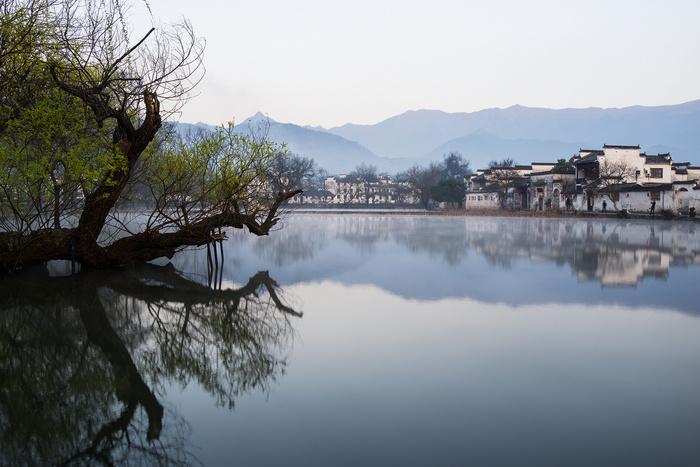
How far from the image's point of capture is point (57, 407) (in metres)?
5.67

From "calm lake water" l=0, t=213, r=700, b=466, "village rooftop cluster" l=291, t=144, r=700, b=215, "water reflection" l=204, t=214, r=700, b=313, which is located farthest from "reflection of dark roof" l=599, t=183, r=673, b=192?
"calm lake water" l=0, t=213, r=700, b=466

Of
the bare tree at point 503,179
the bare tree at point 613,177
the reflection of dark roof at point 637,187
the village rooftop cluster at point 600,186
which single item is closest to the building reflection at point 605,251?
the reflection of dark roof at point 637,187

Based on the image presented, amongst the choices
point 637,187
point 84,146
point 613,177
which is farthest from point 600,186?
point 84,146

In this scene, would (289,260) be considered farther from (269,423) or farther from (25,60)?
(269,423)

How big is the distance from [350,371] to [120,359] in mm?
3201

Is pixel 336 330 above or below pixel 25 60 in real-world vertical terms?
below

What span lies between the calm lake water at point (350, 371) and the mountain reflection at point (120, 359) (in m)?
0.03

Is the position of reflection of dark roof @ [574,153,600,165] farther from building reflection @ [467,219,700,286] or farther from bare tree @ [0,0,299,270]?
bare tree @ [0,0,299,270]

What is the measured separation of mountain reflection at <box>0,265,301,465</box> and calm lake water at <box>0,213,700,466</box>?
0.03 metres

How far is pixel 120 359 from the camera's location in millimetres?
7328

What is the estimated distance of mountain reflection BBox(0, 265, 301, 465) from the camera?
16.2 ft

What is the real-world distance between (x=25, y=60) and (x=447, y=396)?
10.6 m

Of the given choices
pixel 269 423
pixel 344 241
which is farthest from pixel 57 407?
pixel 344 241

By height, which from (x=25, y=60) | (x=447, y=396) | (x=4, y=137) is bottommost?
(x=447, y=396)
